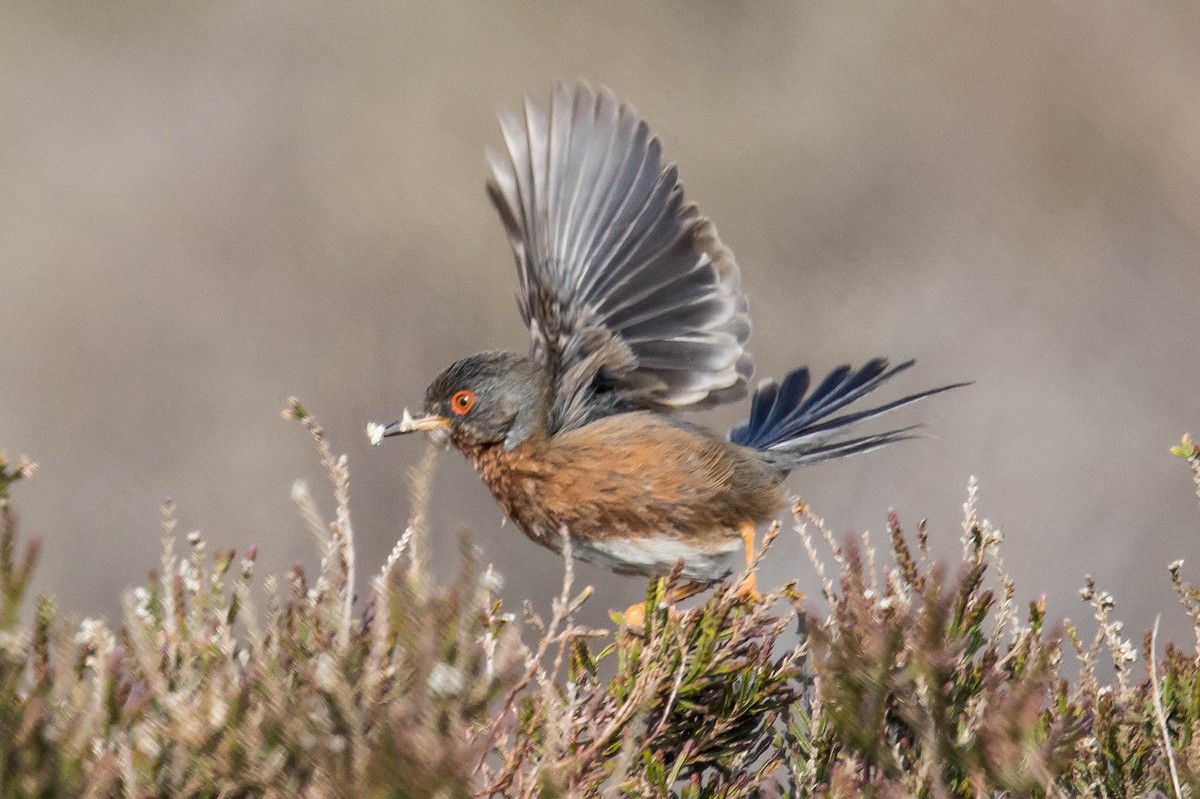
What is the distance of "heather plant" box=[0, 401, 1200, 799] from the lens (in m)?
1.68

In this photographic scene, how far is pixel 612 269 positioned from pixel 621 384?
0.41 m

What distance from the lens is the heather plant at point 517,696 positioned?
168 centimetres

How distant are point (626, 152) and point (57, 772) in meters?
3.34

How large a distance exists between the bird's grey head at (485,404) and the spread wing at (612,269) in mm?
130

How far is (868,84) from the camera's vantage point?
10.5 metres

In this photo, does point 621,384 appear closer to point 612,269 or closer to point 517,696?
point 612,269

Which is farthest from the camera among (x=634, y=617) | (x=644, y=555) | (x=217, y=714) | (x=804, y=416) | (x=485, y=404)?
(x=804, y=416)

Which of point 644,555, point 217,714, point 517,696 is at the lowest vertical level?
point 217,714

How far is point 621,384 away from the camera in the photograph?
448 cm

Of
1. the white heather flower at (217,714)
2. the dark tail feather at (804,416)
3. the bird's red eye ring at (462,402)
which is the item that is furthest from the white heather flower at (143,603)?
the dark tail feather at (804,416)

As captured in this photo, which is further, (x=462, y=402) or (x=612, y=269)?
(x=612, y=269)

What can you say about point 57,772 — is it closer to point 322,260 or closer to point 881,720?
point 881,720

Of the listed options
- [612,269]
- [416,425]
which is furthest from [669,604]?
[612,269]

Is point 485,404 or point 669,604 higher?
point 485,404
